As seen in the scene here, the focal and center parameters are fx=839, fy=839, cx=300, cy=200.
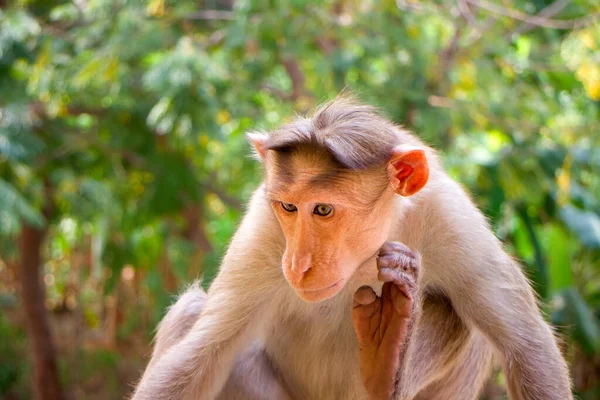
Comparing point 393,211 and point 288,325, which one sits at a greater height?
point 393,211

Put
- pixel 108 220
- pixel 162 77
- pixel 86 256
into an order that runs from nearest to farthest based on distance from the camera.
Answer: pixel 162 77 → pixel 108 220 → pixel 86 256

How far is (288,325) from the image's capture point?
12.5 feet

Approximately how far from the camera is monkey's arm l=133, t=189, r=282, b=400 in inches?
142

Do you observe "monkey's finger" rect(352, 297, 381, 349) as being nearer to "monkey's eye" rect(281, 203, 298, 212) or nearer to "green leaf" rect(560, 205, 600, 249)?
"monkey's eye" rect(281, 203, 298, 212)

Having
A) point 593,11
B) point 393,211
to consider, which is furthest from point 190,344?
point 593,11

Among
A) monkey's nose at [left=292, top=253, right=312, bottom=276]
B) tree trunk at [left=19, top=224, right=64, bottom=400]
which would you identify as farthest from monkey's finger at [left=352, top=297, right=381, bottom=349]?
tree trunk at [left=19, top=224, right=64, bottom=400]

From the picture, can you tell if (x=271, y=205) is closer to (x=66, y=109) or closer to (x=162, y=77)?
(x=162, y=77)

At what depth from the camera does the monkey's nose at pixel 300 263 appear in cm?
306

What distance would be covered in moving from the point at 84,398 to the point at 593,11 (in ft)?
26.9

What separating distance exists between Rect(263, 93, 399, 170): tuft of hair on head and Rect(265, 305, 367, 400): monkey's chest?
76cm

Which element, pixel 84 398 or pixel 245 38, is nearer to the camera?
pixel 245 38

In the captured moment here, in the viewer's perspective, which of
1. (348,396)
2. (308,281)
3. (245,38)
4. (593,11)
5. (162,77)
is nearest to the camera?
(308,281)

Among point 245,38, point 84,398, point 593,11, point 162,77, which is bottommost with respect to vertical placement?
point 84,398

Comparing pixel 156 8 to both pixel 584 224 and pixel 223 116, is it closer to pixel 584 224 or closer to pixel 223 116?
pixel 223 116
